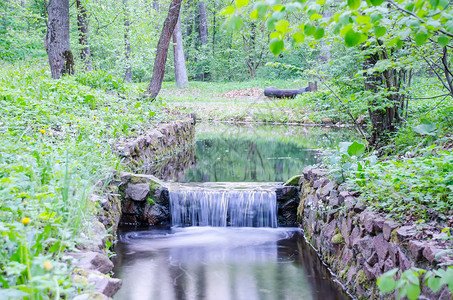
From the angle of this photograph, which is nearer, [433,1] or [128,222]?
[433,1]

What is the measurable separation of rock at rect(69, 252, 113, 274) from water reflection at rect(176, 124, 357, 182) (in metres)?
6.11

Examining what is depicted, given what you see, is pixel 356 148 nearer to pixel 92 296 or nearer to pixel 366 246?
pixel 366 246

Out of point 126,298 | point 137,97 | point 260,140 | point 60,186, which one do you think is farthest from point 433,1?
point 260,140

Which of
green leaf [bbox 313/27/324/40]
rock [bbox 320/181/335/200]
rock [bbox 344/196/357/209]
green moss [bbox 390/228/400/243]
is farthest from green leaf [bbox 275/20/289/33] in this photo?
rock [bbox 320/181/335/200]

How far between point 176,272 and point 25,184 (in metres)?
2.52

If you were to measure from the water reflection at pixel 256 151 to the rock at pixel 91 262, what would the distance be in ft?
20.1

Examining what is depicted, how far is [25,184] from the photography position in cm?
322

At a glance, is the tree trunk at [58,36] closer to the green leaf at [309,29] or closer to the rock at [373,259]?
the rock at [373,259]

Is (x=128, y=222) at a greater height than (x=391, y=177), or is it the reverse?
(x=391, y=177)

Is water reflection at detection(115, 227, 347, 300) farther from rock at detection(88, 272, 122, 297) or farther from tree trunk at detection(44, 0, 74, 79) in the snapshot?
tree trunk at detection(44, 0, 74, 79)

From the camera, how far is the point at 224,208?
718cm

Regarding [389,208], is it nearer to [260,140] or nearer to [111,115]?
[111,115]

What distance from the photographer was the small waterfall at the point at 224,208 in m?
7.14

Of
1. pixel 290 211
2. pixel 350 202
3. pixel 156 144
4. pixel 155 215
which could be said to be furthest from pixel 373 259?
pixel 156 144
